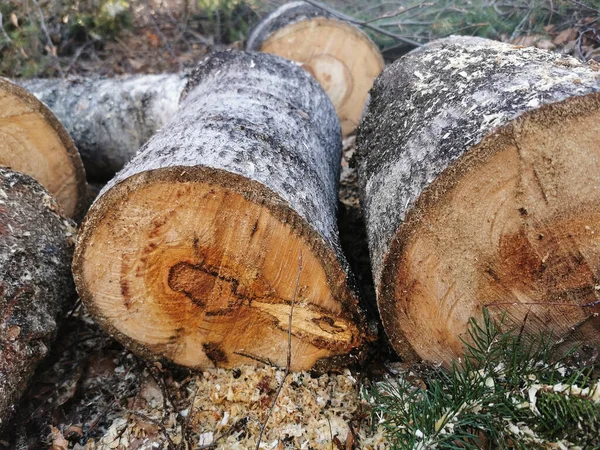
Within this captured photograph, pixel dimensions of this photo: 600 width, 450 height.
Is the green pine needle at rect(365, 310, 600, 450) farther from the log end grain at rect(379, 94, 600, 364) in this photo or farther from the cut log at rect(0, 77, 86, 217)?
the cut log at rect(0, 77, 86, 217)

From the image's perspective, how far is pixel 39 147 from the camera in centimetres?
252

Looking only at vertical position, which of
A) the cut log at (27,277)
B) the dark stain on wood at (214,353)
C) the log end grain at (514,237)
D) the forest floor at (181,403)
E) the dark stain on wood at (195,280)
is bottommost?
the forest floor at (181,403)

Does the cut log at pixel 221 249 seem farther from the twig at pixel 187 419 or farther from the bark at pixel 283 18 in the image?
the bark at pixel 283 18

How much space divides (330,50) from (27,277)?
9.19 feet

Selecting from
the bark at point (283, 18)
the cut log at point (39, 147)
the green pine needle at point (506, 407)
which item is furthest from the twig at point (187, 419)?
the bark at point (283, 18)

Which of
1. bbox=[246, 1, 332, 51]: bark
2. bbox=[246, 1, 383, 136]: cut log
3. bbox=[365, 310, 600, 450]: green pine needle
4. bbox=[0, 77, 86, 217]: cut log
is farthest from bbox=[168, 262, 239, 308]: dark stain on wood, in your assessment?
bbox=[246, 1, 332, 51]: bark

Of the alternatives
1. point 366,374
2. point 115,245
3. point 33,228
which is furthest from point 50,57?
point 366,374

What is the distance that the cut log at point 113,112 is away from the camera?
10.4 feet

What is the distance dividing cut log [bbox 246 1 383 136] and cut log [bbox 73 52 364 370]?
198 centimetres

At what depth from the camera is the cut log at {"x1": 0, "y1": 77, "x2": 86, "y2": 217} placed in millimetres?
2393

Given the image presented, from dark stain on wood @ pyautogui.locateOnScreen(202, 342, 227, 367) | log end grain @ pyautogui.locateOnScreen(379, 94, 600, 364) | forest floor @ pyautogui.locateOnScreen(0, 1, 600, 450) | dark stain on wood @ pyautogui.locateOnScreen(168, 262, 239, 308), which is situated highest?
log end grain @ pyautogui.locateOnScreen(379, 94, 600, 364)

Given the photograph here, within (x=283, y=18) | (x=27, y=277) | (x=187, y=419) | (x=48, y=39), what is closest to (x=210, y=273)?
(x=187, y=419)

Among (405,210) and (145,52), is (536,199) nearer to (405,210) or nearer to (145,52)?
(405,210)

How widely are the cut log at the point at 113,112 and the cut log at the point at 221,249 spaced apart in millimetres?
1181
